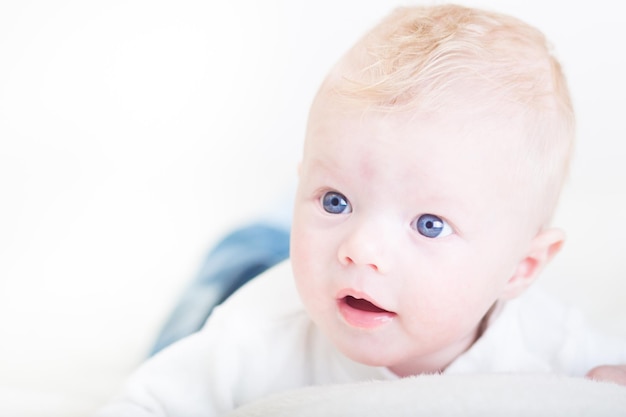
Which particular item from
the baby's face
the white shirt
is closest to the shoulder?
the white shirt

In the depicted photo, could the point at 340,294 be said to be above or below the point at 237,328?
above

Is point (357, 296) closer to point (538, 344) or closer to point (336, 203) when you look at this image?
point (336, 203)

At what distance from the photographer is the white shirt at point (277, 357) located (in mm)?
1233

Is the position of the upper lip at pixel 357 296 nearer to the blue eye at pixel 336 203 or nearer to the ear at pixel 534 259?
the blue eye at pixel 336 203

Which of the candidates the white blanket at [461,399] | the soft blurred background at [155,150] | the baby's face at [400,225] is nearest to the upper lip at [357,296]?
the baby's face at [400,225]

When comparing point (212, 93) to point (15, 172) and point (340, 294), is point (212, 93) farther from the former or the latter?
point (340, 294)

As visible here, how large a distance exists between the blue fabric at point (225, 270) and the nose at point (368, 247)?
550mm

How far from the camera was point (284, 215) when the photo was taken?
1834 mm

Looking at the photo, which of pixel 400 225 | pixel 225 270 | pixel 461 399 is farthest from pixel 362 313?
pixel 225 270

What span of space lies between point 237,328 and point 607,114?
1052mm

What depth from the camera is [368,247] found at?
102 centimetres

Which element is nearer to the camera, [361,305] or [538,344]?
[361,305]

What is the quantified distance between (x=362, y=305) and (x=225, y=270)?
0.58 m

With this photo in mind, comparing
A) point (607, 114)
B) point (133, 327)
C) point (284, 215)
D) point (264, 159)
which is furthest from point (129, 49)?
point (607, 114)
